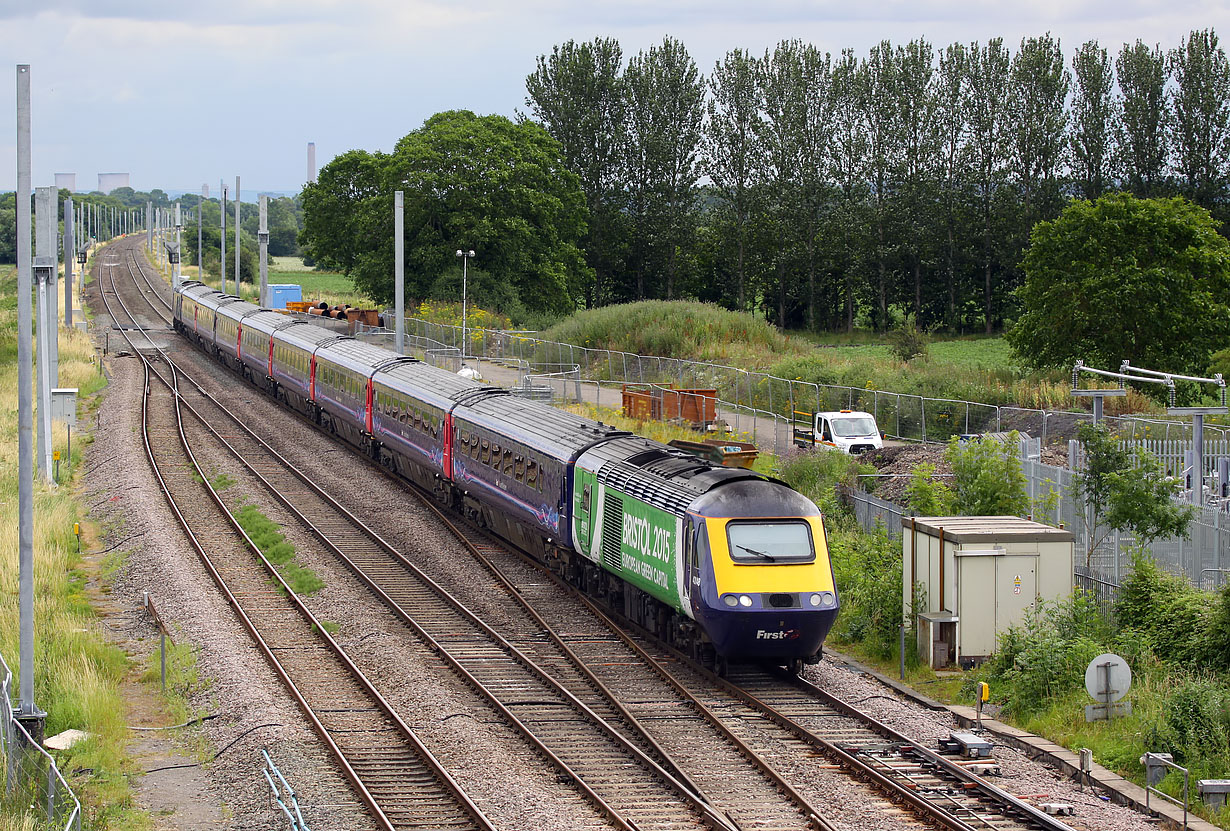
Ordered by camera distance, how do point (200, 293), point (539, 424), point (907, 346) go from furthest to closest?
point (200, 293) → point (907, 346) → point (539, 424)

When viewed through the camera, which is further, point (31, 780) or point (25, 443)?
point (25, 443)

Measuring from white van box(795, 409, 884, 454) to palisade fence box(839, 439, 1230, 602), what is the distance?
1158cm

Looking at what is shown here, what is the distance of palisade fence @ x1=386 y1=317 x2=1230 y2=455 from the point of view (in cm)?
3684

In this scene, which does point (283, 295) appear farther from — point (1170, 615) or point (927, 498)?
point (1170, 615)

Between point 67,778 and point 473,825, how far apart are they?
4911 mm

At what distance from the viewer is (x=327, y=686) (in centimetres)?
1886

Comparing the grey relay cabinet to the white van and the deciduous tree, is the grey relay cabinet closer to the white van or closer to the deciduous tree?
the white van

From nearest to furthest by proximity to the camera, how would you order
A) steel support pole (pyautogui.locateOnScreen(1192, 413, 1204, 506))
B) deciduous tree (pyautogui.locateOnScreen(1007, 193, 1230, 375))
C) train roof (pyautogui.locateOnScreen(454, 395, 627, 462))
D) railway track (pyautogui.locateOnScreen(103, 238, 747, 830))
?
1. railway track (pyautogui.locateOnScreen(103, 238, 747, 830))
2. steel support pole (pyautogui.locateOnScreen(1192, 413, 1204, 506))
3. train roof (pyautogui.locateOnScreen(454, 395, 627, 462))
4. deciduous tree (pyautogui.locateOnScreen(1007, 193, 1230, 375))

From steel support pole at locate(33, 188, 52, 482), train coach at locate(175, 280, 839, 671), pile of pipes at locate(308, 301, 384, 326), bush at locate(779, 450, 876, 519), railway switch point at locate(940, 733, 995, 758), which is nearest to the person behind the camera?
railway switch point at locate(940, 733, 995, 758)

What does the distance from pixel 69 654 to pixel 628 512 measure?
8.26 meters

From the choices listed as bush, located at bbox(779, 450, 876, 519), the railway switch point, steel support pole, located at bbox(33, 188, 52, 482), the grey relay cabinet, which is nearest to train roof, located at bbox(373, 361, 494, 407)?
bush, located at bbox(779, 450, 876, 519)

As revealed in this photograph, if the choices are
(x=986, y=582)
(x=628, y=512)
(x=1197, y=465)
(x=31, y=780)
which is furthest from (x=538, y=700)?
(x=1197, y=465)

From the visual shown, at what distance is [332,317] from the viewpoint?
248ft

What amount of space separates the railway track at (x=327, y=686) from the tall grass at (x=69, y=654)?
7.44ft
